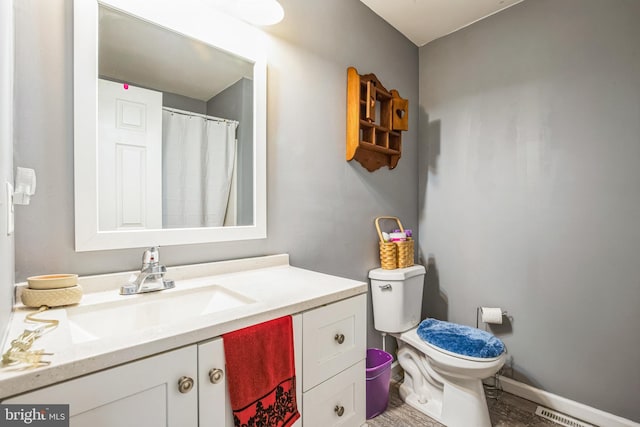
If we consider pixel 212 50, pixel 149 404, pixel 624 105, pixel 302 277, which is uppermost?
pixel 212 50

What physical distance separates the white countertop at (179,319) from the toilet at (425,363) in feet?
2.52

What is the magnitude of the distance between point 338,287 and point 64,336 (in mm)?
737

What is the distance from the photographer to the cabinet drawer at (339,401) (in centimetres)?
93

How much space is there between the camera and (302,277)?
1217 millimetres

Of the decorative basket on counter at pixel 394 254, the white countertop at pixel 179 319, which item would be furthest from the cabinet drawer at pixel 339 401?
the decorative basket on counter at pixel 394 254

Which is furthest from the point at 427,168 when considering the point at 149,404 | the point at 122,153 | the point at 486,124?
the point at 149,404

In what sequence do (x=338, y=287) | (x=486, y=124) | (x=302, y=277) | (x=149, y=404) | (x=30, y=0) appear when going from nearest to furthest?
(x=149, y=404), (x=30, y=0), (x=338, y=287), (x=302, y=277), (x=486, y=124)

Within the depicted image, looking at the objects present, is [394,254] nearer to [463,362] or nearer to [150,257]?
[463,362]

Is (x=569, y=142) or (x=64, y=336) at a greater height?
(x=569, y=142)

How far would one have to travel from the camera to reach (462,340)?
1540 mm

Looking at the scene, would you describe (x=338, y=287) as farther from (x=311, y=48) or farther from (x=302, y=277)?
(x=311, y=48)

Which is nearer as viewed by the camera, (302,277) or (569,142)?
(302,277)

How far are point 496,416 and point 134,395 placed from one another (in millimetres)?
1887

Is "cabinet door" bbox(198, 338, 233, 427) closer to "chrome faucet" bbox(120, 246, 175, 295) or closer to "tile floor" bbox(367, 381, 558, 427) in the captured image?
"chrome faucet" bbox(120, 246, 175, 295)
